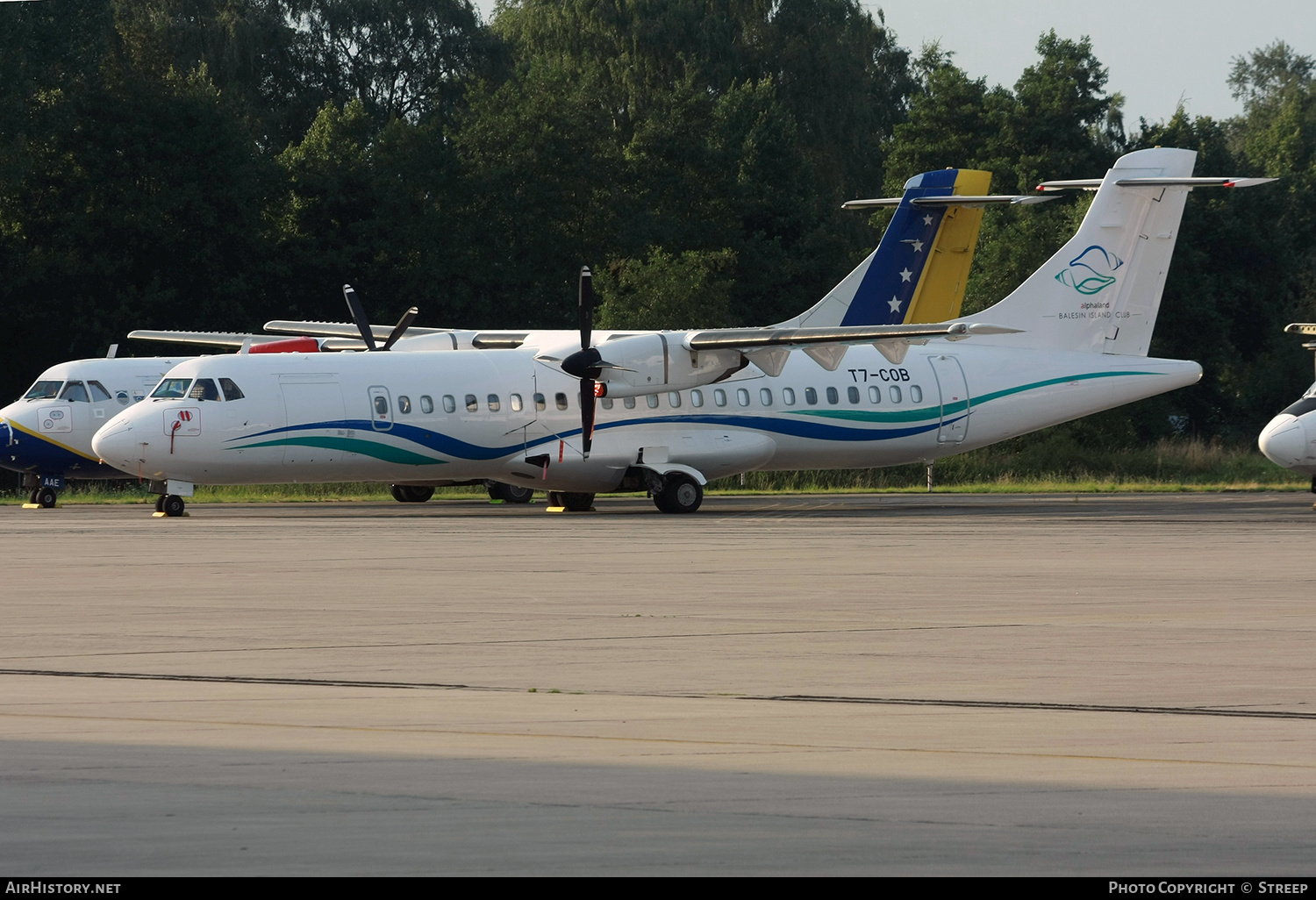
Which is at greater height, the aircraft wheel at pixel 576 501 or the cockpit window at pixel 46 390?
the cockpit window at pixel 46 390

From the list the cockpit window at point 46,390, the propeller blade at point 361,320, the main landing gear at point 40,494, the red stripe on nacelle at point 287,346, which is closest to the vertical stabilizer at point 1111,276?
the propeller blade at point 361,320

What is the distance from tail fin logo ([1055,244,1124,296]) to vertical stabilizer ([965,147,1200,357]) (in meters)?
0.02

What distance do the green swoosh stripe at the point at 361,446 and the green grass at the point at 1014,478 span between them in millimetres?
10676

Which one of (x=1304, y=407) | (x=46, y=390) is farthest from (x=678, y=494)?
(x=46, y=390)

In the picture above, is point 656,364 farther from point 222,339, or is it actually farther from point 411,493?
point 222,339

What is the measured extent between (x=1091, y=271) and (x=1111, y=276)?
0.41 meters

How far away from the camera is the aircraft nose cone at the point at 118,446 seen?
29719 millimetres

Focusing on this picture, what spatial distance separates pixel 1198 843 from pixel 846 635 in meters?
7.13

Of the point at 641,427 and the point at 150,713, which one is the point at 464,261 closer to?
the point at 641,427

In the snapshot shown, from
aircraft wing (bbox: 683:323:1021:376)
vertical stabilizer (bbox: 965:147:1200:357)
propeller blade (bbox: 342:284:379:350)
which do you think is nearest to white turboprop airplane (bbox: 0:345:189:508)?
propeller blade (bbox: 342:284:379:350)

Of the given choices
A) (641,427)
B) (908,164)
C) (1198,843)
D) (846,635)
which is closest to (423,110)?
(908,164)

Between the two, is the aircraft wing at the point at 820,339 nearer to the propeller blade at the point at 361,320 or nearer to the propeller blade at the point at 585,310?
the propeller blade at the point at 585,310

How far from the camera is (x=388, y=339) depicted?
38250 millimetres

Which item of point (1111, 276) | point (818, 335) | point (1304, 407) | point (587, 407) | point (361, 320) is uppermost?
point (1111, 276)
